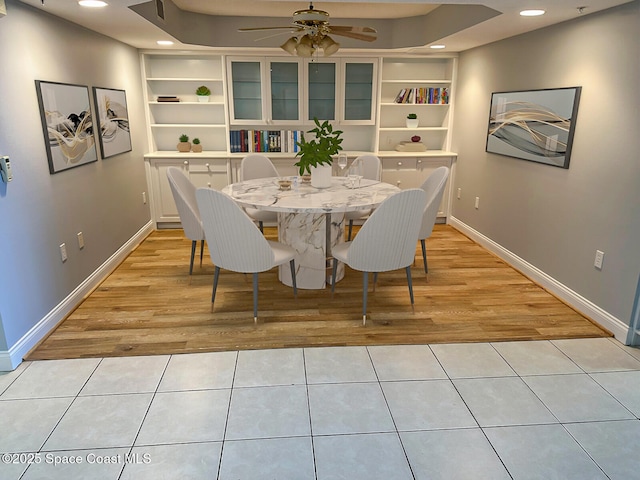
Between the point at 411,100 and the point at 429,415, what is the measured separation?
412 centimetres

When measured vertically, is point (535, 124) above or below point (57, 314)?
above

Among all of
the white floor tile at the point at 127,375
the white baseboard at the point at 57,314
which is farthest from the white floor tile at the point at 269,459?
the white baseboard at the point at 57,314

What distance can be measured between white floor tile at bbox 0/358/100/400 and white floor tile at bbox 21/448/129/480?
451 millimetres

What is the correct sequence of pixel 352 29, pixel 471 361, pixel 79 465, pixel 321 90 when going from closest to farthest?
1. pixel 79 465
2. pixel 471 361
3. pixel 352 29
4. pixel 321 90

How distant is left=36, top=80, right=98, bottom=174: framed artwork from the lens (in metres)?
2.93

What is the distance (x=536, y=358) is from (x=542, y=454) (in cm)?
83

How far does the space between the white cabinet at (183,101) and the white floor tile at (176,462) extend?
4032 millimetres

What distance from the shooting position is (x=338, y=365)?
2555mm

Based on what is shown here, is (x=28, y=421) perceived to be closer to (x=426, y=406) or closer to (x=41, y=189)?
(x=41, y=189)

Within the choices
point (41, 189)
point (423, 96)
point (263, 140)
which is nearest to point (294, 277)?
point (41, 189)

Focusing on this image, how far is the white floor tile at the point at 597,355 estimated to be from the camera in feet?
8.40

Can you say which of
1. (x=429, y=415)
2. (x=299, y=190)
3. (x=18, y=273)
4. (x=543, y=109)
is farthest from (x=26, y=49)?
(x=543, y=109)

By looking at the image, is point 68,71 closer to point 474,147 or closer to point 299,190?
point 299,190

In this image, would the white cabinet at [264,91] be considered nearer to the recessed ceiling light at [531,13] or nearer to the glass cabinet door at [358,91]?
the glass cabinet door at [358,91]
